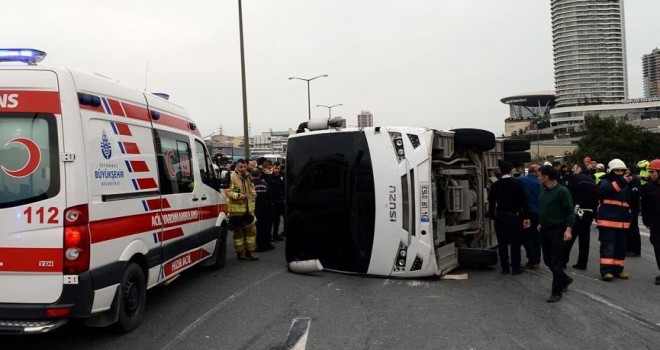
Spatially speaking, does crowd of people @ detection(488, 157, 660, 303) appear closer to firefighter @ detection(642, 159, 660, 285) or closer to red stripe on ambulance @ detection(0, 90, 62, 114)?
firefighter @ detection(642, 159, 660, 285)

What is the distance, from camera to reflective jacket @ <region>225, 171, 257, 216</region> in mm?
8328

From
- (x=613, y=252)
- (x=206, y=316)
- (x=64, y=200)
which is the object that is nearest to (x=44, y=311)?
(x=64, y=200)

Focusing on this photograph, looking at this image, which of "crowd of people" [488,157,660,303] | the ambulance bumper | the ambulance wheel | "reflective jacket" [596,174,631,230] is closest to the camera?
the ambulance bumper

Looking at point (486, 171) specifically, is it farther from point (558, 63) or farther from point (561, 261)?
point (558, 63)

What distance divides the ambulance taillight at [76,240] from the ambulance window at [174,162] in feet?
4.81

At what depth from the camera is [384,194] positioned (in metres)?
6.57

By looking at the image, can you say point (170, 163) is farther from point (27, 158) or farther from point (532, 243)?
point (532, 243)

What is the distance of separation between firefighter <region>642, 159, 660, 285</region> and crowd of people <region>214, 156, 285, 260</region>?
234 inches

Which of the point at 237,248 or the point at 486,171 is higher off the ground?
the point at 486,171

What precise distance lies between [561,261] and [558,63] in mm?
186111

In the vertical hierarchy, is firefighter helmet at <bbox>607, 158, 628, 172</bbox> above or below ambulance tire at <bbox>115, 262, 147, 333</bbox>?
above

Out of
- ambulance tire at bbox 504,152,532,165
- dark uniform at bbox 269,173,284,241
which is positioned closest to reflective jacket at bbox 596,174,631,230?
ambulance tire at bbox 504,152,532,165

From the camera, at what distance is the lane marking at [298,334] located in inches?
173

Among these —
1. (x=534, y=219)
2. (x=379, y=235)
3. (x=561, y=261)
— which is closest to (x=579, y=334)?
(x=561, y=261)
